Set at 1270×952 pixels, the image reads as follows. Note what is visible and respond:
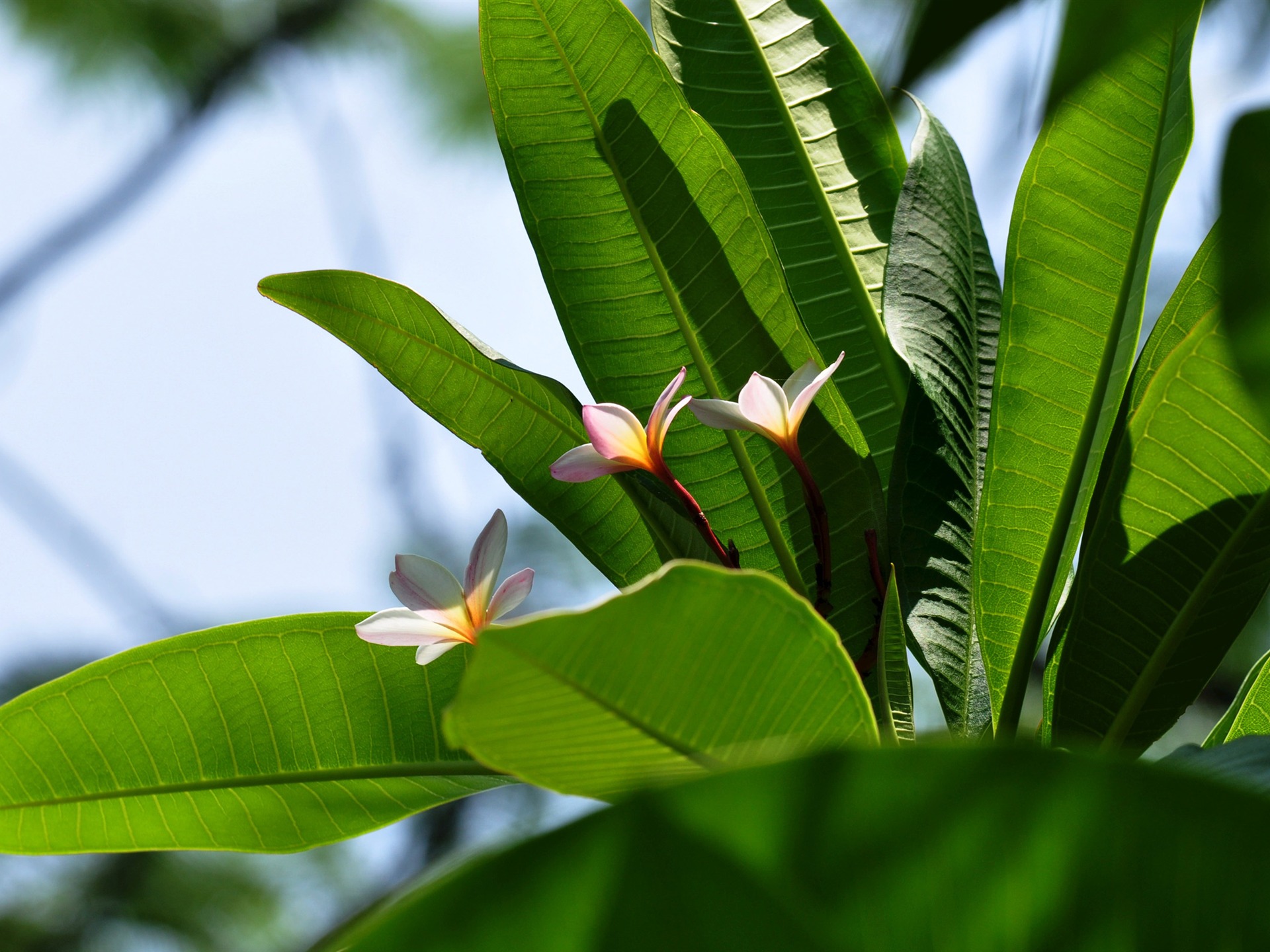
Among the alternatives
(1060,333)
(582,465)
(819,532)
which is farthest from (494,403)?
(1060,333)

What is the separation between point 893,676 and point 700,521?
0.39ft

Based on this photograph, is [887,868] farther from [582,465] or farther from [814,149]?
[814,149]

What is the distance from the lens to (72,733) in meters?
0.48

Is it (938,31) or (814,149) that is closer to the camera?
(938,31)

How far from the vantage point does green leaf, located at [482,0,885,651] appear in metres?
0.52

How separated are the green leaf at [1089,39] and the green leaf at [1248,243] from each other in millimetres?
34

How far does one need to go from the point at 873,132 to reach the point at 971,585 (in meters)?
0.29

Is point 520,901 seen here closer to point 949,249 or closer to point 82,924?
point 949,249

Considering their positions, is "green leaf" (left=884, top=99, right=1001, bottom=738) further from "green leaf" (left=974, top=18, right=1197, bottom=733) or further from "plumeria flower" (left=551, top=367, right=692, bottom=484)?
"plumeria flower" (left=551, top=367, right=692, bottom=484)

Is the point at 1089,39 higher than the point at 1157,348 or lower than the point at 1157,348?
higher

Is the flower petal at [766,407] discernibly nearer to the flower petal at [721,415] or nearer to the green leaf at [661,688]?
the flower petal at [721,415]

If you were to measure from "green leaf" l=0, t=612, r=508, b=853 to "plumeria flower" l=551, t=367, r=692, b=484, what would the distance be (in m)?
0.13

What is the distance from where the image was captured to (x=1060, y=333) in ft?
1.61

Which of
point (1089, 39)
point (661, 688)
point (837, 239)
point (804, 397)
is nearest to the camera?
point (1089, 39)
